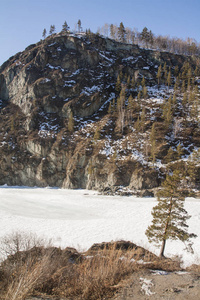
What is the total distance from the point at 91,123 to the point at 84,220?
3846 cm

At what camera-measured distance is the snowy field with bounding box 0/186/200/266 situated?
50.3 ft

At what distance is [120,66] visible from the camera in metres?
78.8

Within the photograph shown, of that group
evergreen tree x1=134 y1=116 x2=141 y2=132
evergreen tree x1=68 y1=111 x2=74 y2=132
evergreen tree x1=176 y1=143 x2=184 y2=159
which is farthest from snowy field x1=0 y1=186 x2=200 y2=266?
evergreen tree x1=68 y1=111 x2=74 y2=132

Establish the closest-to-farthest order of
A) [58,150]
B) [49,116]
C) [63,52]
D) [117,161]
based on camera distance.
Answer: [117,161], [58,150], [49,116], [63,52]

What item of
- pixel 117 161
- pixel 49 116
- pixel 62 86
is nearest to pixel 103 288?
pixel 117 161

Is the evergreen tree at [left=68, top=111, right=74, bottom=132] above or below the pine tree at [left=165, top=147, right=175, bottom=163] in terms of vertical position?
above

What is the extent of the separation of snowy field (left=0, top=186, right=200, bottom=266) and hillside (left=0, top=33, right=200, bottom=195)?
923 cm

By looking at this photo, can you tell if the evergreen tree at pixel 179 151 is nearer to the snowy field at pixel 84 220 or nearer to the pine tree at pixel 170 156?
the pine tree at pixel 170 156

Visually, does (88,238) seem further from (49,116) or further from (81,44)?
(81,44)

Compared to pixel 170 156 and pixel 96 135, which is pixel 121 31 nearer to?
pixel 96 135

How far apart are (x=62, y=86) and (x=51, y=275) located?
69227 mm

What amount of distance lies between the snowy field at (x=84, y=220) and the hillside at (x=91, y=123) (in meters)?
9.23

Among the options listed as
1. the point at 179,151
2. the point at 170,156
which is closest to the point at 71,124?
the point at 170,156

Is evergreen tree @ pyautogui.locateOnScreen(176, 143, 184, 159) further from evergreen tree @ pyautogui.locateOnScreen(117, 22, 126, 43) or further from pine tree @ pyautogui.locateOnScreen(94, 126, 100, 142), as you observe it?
evergreen tree @ pyautogui.locateOnScreen(117, 22, 126, 43)
